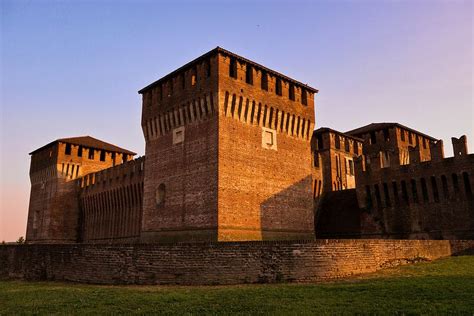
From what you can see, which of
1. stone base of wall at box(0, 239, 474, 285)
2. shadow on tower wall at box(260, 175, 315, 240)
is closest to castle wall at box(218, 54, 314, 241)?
shadow on tower wall at box(260, 175, 315, 240)

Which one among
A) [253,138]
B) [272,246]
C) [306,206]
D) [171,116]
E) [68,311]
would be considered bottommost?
[68,311]

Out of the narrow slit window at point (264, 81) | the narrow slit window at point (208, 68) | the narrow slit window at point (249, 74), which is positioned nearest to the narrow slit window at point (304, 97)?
the narrow slit window at point (264, 81)

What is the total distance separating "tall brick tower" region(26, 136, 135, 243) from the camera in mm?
39094

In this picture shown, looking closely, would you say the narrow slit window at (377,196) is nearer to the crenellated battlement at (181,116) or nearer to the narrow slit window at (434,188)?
the narrow slit window at (434,188)

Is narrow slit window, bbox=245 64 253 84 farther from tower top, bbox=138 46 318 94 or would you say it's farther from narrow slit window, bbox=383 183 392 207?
narrow slit window, bbox=383 183 392 207

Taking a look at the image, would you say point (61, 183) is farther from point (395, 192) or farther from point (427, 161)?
point (427, 161)

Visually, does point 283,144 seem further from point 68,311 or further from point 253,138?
point 68,311

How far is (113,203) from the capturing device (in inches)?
1446

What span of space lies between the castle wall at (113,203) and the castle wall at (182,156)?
9151 millimetres

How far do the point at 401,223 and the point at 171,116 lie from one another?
649 inches

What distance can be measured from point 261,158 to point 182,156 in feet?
14.5

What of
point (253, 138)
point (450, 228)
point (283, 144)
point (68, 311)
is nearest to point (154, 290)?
point (68, 311)

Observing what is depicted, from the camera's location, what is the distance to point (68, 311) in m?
9.55

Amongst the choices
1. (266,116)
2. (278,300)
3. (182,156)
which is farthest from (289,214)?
(278,300)
